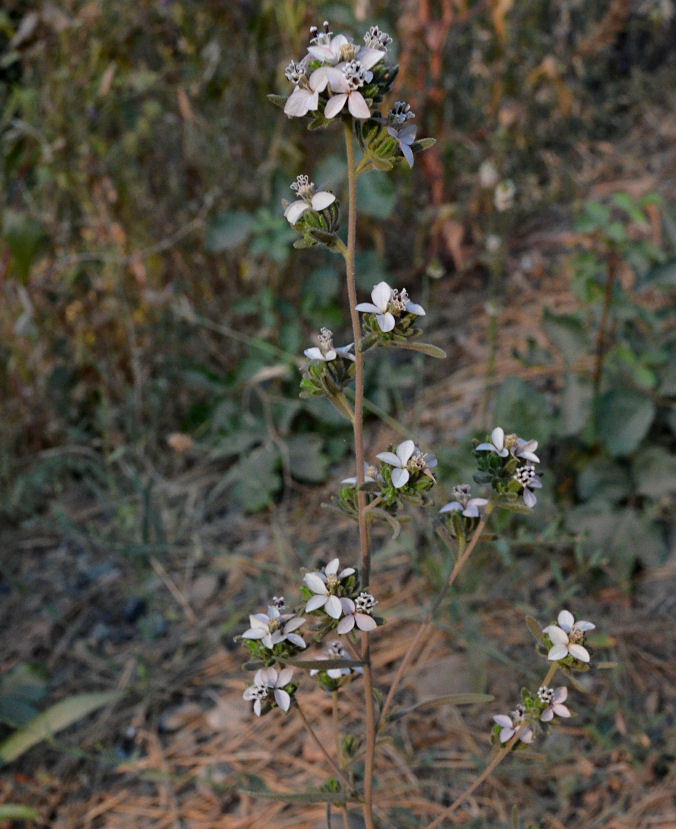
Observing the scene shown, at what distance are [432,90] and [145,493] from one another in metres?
1.62

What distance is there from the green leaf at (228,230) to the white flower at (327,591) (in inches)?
66.8

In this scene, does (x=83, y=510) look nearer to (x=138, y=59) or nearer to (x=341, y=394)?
(x=138, y=59)

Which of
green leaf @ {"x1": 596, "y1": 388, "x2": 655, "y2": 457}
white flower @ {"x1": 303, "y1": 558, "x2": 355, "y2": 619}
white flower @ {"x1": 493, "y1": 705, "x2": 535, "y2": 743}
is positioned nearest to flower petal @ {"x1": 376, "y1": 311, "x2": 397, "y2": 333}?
white flower @ {"x1": 303, "y1": 558, "x2": 355, "y2": 619}

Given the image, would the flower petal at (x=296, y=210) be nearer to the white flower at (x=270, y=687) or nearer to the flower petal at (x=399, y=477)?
the flower petal at (x=399, y=477)

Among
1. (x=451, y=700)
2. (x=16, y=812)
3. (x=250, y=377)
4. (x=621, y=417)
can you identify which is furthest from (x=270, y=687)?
(x=250, y=377)

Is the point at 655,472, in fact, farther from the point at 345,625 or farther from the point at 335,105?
the point at 335,105

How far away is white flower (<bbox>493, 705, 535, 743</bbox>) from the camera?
98 centimetres

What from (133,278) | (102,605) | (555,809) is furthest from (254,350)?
(555,809)

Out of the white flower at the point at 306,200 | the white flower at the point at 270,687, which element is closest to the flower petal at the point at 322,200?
the white flower at the point at 306,200

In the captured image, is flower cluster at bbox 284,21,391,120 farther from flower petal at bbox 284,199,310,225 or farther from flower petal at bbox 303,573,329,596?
flower petal at bbox 303,573,329,596

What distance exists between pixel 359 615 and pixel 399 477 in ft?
0.51

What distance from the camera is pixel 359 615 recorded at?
909 mm

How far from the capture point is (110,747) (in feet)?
5.82

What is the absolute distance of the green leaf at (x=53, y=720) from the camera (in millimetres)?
1692
